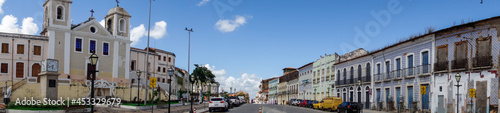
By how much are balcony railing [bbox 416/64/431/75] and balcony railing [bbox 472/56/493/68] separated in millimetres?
4360

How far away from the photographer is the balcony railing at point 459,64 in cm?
2635

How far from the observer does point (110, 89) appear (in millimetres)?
49375

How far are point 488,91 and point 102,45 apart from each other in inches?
1669

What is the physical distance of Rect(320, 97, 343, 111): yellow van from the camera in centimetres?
3753

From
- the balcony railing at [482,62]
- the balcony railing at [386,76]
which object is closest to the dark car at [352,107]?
the balcony railing at [386,76]

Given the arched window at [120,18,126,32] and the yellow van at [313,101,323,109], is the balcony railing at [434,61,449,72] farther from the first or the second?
the arched window at [120,18,126,32]

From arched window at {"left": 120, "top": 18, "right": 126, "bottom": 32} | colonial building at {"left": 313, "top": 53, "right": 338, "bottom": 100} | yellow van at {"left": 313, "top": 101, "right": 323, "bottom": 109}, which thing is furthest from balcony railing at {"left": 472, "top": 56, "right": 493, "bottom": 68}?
arched window at {"left": 120, "top": 18, "right": 126, "bottom": 32}

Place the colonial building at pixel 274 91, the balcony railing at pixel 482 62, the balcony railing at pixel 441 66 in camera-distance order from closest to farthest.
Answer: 1. the balcony railing at pixel 482 62
2. the balcony railing at pixel 441 66
3. the colonial building at pixel 274 91

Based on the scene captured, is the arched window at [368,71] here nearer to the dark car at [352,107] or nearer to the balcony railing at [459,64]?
the dark car at [352,107]

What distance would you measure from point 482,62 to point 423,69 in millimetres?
5699

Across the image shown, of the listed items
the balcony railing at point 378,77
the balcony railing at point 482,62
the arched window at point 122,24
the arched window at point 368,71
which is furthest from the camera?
the arched window at point 122,24

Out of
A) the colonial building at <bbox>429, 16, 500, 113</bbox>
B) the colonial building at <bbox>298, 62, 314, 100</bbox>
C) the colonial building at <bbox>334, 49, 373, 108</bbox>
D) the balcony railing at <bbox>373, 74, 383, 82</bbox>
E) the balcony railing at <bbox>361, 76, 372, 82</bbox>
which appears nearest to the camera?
the colonial building at <bbox>429, 16, 500, 113</bbox>

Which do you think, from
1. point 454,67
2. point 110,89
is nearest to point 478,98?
point 454,67

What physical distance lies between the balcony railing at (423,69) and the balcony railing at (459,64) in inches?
103
